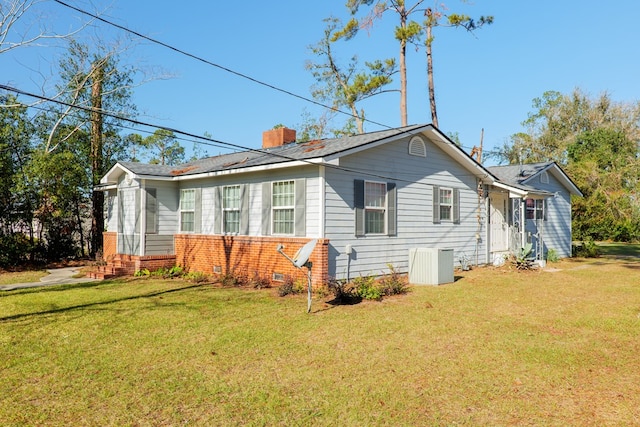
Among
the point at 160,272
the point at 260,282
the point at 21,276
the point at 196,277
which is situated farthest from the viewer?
the point at 21,276

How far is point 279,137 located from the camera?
17781 mm

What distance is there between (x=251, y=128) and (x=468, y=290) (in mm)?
22474

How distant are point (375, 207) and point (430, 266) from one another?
2.30 meters

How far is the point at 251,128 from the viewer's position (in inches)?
1212

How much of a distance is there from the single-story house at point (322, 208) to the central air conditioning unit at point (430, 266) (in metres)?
0.62

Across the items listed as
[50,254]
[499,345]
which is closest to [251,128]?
[50,254]

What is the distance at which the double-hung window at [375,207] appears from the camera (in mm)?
12672

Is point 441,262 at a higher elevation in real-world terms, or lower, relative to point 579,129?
lower

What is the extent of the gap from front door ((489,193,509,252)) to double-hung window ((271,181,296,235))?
9133 millimetres

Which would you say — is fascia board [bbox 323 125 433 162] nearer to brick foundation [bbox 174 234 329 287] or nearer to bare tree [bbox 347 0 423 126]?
brick foundation [bbox 174 234 329 287]

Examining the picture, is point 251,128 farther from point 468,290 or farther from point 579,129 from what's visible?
point 579,129

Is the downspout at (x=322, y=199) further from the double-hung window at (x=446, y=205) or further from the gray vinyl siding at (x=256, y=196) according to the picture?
the double-hung window at (x=446, y=205)

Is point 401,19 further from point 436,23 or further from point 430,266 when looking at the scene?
point 430,266

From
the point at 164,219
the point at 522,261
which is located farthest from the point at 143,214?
the point at 522,261
